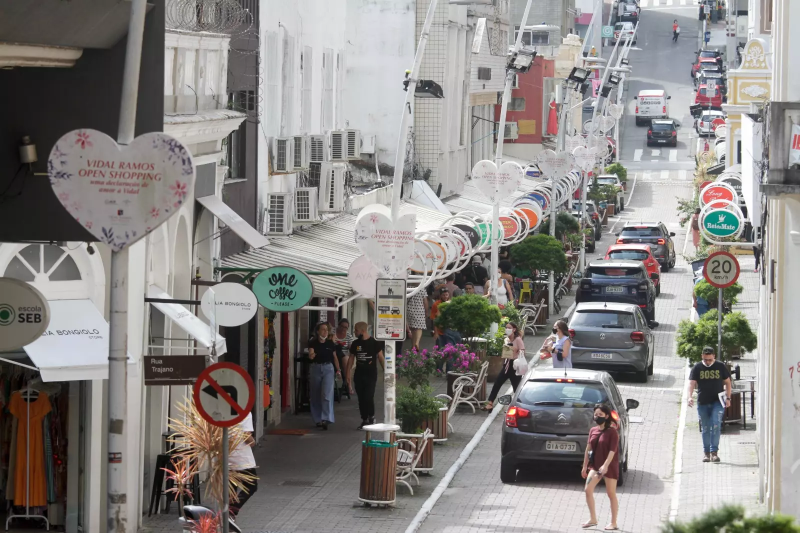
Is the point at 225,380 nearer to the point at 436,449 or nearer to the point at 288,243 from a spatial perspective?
the point at 436,449

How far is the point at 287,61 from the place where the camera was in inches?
986

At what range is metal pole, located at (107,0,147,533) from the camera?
9.66 meters

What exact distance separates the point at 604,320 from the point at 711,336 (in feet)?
12.8

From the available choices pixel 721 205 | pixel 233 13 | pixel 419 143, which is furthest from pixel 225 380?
pixel 419 143

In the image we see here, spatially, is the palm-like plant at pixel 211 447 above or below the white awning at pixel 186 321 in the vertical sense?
below

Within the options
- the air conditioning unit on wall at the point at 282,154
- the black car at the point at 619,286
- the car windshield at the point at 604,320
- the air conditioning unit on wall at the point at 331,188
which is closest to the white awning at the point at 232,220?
the air conditioning unit on wall at the point at 282,154

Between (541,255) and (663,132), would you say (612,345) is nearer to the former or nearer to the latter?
(541,255)

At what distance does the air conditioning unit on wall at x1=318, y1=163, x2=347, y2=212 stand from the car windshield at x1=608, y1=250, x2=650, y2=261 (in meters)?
14.2

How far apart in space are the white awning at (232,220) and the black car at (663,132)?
255 feet

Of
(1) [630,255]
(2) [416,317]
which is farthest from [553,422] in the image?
(1) [630,255]

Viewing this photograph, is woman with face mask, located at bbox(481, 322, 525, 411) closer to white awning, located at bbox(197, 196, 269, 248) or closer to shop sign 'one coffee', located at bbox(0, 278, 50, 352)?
white awning, located at bbox(197, 196, 269, 248)

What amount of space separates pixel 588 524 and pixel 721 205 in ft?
29.6

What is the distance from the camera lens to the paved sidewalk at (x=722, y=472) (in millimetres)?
16828

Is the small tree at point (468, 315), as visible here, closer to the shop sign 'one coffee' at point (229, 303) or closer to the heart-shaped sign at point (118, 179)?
the shop sign 'one coffee' at point (229, 303)
